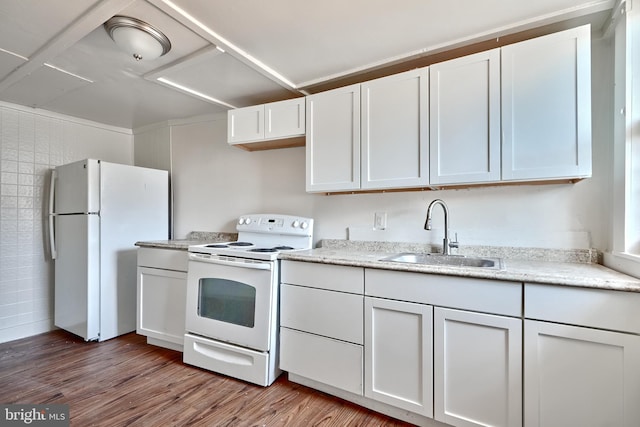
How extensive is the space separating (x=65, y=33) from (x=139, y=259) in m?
1.68

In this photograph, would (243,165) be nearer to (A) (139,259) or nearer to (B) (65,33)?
(A) (139,259)

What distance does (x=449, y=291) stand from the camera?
56.1 inches

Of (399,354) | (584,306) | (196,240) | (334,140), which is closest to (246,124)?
(334,140)

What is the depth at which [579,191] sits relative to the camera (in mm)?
1662

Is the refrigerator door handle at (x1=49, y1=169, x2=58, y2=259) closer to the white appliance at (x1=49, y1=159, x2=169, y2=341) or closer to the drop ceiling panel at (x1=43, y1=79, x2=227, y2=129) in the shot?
the white appliance at (x1=49, y1=159, x2=169, y2=341)

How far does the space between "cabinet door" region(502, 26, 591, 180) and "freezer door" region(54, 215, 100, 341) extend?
3097 millimetres

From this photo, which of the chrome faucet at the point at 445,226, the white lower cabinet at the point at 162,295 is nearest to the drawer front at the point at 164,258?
the white lower cabinet at the point at 162,295

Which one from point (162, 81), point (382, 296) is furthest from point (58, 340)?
point (382, 296)

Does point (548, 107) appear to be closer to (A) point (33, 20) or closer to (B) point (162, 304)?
(A) point (33, 20)

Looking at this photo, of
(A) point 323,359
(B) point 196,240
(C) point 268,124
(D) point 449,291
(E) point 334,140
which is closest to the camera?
(D) point 449,291

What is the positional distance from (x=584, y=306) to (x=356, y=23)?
164 centimetres

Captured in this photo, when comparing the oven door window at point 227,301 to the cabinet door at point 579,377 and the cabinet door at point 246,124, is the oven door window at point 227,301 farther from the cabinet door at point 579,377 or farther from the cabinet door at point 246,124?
the cabinet door at point 579,377

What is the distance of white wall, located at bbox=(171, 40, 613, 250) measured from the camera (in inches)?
63.9

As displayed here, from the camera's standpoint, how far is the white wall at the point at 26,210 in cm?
262
